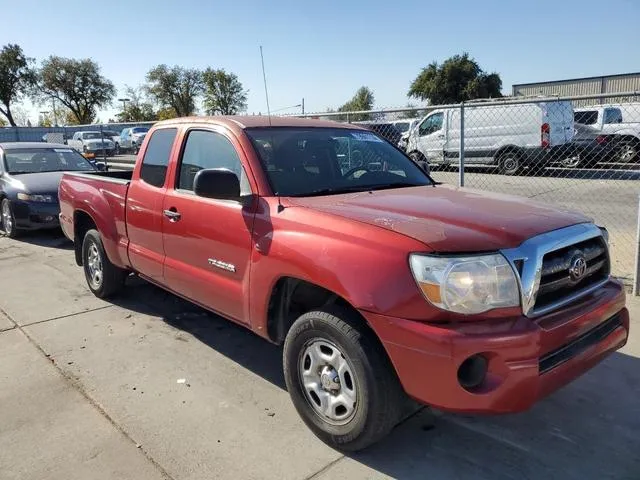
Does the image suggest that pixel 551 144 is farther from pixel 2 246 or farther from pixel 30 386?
pixel 30 386

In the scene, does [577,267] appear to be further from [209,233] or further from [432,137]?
[432,137]

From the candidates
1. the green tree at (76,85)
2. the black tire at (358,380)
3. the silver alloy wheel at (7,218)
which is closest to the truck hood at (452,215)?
the black tire at (358,380)

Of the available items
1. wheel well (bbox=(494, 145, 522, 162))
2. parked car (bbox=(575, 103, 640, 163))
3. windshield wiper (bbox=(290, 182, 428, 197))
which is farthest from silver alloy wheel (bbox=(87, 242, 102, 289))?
parked car (bbox=(575, 103, 640, 163))

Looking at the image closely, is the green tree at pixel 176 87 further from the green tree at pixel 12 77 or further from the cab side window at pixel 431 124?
the cab side window at pixel 431 124

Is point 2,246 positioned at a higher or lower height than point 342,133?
lower

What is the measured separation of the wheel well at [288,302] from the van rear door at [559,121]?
13113 millimetres

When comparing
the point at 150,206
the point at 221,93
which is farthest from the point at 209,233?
the point at 221,93

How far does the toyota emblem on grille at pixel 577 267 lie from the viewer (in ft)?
9.09

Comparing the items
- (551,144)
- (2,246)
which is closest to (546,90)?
(551,144)

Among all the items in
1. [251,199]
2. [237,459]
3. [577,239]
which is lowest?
[237,459]

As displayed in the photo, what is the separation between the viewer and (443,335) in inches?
93.8

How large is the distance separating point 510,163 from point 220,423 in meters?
13.4

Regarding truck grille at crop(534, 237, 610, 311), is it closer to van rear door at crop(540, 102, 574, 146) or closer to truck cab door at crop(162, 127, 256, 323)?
truck cab door at crop(162, 127, 256, 323)

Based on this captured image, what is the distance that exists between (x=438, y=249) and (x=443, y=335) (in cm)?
39
